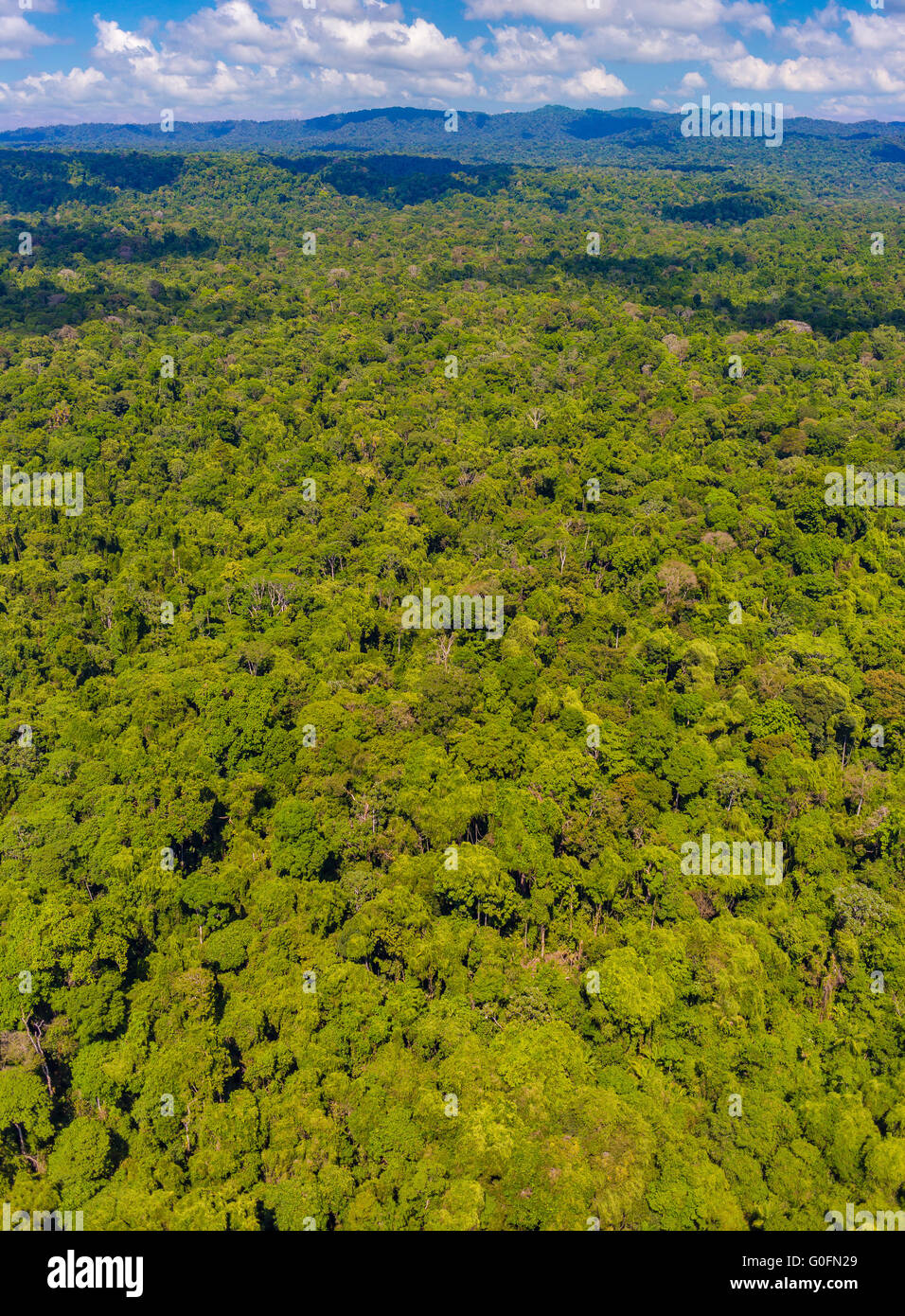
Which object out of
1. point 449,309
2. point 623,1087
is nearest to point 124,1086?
point 623,1087

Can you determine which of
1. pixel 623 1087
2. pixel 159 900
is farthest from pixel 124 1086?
pixel 623 1087

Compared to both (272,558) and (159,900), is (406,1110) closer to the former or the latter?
(159,900)
